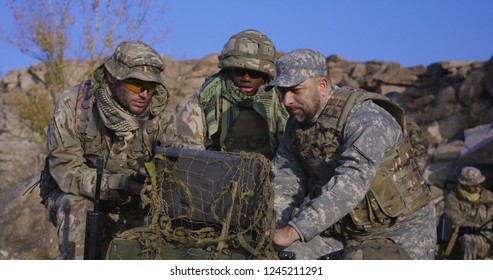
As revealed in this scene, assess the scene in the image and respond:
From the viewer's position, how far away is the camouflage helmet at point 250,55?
694cm

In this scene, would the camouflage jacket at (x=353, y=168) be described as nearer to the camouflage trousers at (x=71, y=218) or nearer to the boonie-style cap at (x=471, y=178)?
the camouflage trousers at (x=71, y=218)

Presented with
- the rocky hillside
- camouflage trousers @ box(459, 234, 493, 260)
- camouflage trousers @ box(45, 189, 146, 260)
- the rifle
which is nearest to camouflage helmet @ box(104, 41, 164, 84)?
the rifle

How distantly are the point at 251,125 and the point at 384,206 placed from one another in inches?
89.7

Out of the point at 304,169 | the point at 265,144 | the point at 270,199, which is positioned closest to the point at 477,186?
the point at 265,144

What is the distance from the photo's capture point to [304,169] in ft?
18.0

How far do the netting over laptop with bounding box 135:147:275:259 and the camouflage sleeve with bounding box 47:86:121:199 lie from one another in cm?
137

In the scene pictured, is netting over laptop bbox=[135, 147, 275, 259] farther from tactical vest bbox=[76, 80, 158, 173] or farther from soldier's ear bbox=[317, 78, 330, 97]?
tactical vest bbox=[76, 80, 158, 173]

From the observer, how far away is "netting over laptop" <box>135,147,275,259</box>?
14.0 feet

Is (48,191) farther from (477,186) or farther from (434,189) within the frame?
(434,189)

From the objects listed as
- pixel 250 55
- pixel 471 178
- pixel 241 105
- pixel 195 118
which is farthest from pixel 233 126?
pixel 471 178

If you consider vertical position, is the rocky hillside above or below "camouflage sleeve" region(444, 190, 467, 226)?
above

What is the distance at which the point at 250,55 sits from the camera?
6.98m

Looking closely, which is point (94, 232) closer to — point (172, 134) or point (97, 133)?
point (97, 133)

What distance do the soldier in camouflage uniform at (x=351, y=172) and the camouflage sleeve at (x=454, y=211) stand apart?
29.7 ft
